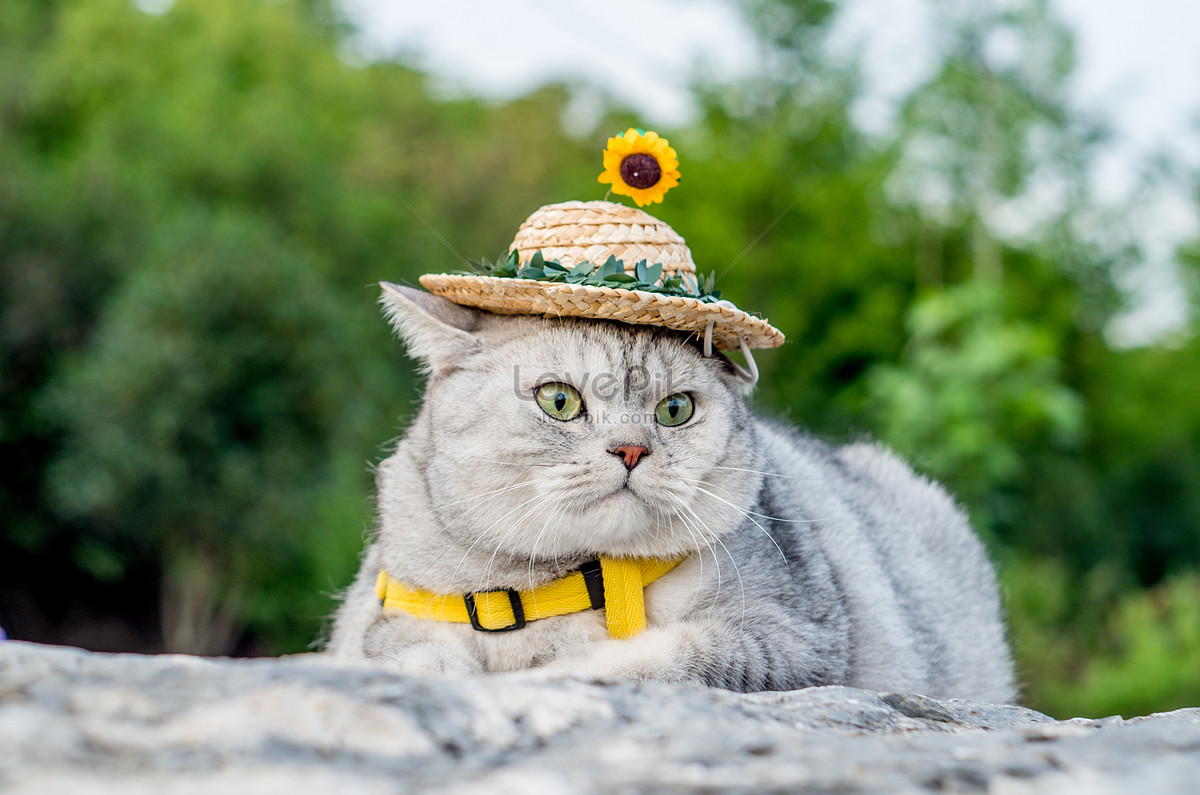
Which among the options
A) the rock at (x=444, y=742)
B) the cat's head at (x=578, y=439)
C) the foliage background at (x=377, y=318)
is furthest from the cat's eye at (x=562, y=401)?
the foliage background at (x=377, y=318)

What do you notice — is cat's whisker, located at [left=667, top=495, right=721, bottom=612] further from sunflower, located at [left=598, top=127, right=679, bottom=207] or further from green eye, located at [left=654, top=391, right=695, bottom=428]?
sunflower, located at [left=598, top=127, right=679, bottom=207]

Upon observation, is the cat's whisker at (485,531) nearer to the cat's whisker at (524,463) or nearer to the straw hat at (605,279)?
the cat's whisker at (524,463)

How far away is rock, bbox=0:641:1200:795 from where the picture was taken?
992mm

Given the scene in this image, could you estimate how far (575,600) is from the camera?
1.87m

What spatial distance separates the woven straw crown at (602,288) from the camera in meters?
1.75

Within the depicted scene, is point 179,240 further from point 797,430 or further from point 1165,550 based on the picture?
point 1165,550

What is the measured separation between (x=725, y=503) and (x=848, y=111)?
907 centimetres

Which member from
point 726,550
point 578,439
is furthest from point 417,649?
point 726,550

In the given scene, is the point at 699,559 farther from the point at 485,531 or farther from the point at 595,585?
the point at 485,531

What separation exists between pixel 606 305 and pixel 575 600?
2.07 ft

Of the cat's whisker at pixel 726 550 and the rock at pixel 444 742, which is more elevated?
the cat's whisker at pixel 726 550

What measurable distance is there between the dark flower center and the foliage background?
1.75m

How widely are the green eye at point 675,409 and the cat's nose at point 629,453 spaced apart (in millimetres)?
169

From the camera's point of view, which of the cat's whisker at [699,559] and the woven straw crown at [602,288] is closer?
the woven straw crown at [602,288]
